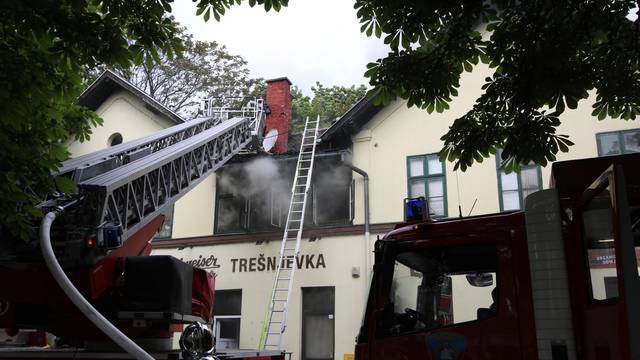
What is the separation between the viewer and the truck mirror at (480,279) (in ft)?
13.6

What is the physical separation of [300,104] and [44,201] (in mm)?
27915

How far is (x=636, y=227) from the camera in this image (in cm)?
356

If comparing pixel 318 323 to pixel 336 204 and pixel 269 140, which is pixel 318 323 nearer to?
pixel 336 204

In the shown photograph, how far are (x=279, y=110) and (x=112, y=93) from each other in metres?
5.38

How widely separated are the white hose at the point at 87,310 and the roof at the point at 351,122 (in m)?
9.68

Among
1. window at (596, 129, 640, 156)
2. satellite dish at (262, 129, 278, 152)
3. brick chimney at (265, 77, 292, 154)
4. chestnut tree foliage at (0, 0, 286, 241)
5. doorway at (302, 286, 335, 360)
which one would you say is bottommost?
doorway at (302, 286, 335, 360)

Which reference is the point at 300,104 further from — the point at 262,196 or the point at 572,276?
the point at 572,276

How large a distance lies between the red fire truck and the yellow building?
7743 mm

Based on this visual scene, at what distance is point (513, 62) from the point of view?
445 cm

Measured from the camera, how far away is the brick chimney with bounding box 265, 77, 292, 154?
15683 millimetres

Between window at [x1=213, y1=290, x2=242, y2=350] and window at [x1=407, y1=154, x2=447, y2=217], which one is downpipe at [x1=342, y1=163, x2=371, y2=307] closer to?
window at [x1=407, y1=154, x2=447, y2=217]

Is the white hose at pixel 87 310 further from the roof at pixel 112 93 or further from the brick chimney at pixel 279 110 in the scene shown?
the roof at pixel 112 93

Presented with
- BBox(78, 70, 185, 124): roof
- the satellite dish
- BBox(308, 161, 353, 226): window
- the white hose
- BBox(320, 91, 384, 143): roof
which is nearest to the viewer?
the white hose

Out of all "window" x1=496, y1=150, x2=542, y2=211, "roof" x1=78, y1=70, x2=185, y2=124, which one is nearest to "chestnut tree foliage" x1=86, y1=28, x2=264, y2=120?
"roof" x1=78, y1=70, x2=185, y2=124
